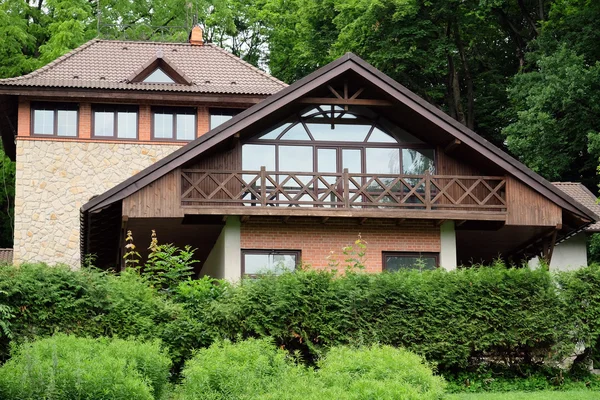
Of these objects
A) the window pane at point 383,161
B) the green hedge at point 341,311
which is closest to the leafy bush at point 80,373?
the green hedge at point 341,311

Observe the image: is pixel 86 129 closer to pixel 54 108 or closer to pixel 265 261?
pixel 54 108

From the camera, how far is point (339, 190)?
73.0 feet

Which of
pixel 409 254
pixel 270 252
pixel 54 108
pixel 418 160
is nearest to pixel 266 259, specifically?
pixel 270 252

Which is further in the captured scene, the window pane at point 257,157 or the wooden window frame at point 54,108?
the wooden window frame at point 54,108

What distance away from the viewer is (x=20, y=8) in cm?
3947

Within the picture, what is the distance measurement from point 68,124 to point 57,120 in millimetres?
350

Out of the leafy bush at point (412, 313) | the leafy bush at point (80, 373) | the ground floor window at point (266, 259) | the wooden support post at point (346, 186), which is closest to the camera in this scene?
the leafy bush at point (80, 373)

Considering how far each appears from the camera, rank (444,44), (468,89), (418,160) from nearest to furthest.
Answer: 1. (418,160)
2. (444,44)
3. (468,89)

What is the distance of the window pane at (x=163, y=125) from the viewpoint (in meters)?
28.0

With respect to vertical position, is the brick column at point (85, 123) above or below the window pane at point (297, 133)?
above

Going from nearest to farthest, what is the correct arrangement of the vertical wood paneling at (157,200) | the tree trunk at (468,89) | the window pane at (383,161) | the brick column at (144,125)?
the vertical wood paneling at (157,200)
the window pane at (383,161)
the brick column at (144,125)
the tree trunk at (468,89)

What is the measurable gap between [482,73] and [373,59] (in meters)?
6.06

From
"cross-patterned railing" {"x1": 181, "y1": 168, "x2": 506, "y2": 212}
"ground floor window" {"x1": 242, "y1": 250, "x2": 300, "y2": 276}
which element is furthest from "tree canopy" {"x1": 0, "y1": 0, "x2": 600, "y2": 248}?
"ground floor window" {"x1": 242, "y1": 250, "x2": 300, "y2": 276}

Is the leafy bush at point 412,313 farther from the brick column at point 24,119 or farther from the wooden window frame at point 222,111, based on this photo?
the brick column at point 24,119
